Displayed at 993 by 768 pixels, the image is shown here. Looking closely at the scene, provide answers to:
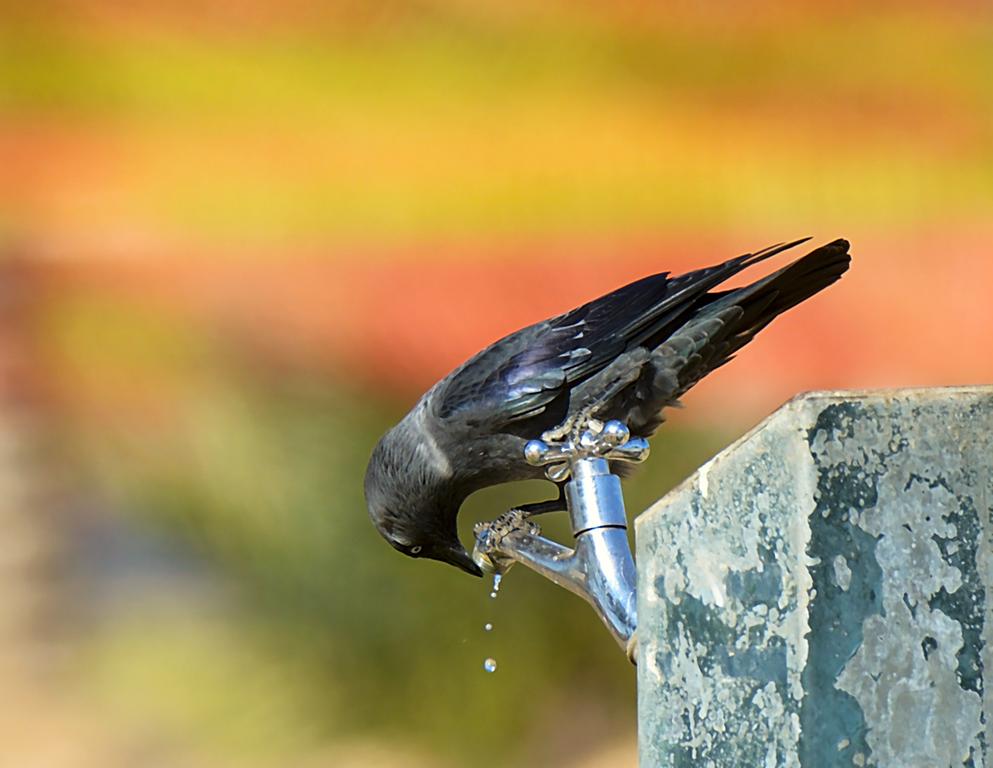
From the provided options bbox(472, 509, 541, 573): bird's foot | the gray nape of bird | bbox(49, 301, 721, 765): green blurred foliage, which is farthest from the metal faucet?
bbox(49, 301, 721, 765): green blurred foliage

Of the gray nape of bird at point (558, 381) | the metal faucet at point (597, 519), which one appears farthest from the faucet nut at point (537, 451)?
the gray nape of bird at point (558, 381)

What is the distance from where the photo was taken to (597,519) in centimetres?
79

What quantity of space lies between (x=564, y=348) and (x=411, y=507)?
0.32 meters

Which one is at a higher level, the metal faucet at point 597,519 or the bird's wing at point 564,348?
the bird's wing at point 564,348

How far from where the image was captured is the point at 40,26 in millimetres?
1940

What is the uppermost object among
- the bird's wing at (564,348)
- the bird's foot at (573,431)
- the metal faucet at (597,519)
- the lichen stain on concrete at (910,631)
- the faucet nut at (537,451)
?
the bird's wing at (564,348)

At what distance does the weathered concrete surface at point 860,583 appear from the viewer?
52cm

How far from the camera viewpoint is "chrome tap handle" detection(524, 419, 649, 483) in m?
0.81

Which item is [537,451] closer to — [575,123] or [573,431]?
[573,431]

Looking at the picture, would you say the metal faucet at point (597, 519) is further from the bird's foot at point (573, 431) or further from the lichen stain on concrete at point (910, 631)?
the lichen stain on concrete at point (910, 631)

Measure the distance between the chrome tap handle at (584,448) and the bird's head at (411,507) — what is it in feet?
2.43

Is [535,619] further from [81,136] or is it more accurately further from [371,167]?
[81,136]

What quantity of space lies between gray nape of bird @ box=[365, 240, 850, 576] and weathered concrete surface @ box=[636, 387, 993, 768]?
2.41 ft

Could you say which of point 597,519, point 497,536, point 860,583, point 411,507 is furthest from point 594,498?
point 411,507
